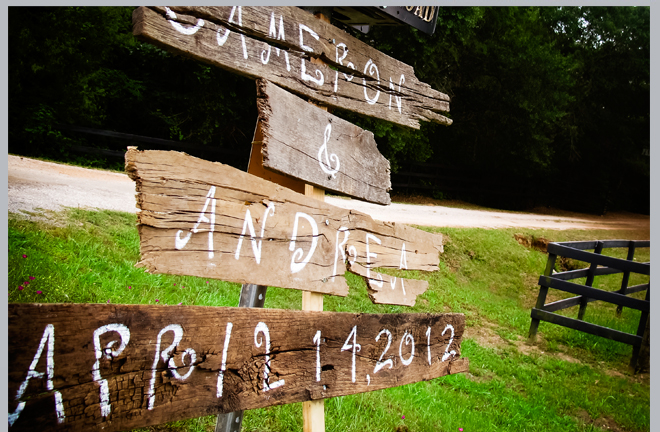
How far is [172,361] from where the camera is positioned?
1316 mm

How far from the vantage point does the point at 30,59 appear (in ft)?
35.3

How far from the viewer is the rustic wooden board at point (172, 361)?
110cm

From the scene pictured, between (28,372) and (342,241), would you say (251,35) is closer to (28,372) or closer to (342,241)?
(342,241)

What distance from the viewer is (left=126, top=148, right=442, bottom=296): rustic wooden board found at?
4.22 ft

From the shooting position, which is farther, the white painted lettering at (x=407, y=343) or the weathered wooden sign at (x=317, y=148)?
the white painted lettering at (x=407, y=343)

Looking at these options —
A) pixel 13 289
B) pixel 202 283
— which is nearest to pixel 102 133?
pixel 202 283

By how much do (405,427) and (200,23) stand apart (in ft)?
9.23

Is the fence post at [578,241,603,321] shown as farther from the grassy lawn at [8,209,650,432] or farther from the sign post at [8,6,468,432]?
the sign post at [8,6,468,432]

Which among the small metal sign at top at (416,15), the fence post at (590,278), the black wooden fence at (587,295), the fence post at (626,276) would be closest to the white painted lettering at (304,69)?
the small metal sign at top at (416,15)

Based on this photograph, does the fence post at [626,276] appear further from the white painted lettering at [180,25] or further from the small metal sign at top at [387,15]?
the white painted lettering at [180,25]

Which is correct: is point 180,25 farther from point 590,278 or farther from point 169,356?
point 590,278

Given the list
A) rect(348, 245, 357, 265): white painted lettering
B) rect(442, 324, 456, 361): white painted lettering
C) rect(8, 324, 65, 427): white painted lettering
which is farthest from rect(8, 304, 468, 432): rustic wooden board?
rect(442, 324, 456, 361): white painted lettering

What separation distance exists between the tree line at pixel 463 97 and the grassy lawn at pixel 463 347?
2.82 m

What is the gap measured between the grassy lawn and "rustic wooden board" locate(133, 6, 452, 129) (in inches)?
78.7
